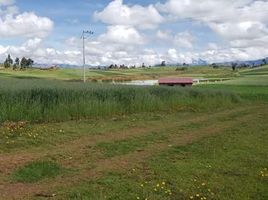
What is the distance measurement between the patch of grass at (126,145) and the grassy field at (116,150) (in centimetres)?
3

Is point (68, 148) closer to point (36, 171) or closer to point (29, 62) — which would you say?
point (36, 171)

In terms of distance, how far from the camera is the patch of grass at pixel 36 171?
369 inches

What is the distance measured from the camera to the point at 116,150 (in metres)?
12.5

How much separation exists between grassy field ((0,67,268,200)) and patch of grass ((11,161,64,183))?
0.8 inches

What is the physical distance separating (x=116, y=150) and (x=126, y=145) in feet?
2.73

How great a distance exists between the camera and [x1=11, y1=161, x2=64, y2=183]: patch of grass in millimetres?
9363

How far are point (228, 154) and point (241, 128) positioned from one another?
6257 millimetres

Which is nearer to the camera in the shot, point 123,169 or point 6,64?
point 123,169

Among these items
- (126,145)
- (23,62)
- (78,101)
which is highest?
(23,62)

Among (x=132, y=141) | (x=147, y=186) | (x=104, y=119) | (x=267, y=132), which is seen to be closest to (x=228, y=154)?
(x=132, y=141)

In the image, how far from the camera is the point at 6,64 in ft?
493

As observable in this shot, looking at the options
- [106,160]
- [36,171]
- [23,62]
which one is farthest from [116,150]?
[23,62]

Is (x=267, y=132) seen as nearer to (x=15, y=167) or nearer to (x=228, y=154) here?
(x=228, y=154)

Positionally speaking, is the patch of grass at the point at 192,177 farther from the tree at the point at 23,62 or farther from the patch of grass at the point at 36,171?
the tree at the point at 23,62
